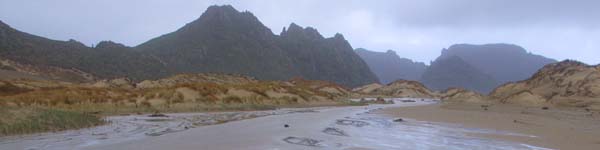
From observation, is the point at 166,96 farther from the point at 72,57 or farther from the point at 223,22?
the point at 223,22

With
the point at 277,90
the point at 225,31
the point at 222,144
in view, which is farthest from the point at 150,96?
the point at 225,31

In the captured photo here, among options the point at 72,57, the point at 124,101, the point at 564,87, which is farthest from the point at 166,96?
the point at 72,57

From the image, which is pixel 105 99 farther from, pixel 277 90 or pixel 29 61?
pixel 29 61

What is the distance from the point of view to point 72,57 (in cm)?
11700

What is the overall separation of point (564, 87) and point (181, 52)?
108 m

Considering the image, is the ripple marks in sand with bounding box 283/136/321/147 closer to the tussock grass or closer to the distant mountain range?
the tussock grass

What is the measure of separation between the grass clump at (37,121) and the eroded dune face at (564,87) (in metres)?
38.3

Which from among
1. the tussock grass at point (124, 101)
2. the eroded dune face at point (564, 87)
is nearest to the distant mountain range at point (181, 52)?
the tussock grass at point (124, 101)

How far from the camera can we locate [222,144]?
1258cm

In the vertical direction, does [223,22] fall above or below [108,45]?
above

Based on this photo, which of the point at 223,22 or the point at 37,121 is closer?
the point at 37,121

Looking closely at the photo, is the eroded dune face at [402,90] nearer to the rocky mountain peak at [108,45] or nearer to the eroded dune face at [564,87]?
the eroded dune face at [564,87]

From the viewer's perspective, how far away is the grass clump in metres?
16.0

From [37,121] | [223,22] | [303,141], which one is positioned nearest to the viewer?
[303,141]
